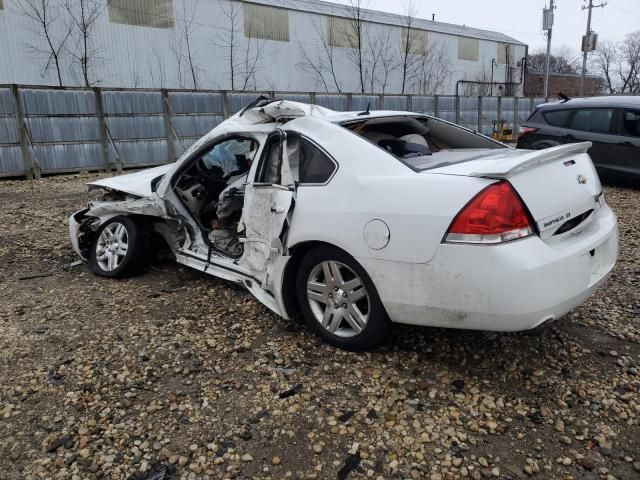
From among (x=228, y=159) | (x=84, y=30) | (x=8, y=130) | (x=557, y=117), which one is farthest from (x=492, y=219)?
(x=84, y=30)

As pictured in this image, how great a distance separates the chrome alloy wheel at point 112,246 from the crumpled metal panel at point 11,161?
29.6 ft

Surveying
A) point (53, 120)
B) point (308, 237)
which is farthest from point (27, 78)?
point (308, 237)

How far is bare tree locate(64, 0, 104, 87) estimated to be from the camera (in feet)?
68.5

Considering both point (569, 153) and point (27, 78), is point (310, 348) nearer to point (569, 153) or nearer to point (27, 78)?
point (569, 153)

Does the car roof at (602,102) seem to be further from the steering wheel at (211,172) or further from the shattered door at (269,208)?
the shattered door at (269,208)

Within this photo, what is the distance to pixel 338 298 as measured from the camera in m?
3.08

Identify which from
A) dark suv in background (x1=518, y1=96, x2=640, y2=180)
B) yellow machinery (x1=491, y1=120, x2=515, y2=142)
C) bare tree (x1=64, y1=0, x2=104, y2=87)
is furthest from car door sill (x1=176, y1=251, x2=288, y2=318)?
bare tree (x1=64, y1=0, x2=104, y2=87)

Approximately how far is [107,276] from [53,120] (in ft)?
31.7

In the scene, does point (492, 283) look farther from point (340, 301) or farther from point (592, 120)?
point (592, 120)

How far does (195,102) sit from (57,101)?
11.9 feet

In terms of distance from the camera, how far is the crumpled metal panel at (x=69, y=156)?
41.0 ft

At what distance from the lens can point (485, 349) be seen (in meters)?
3.15

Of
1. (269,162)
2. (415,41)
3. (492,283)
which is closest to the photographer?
(492,283)

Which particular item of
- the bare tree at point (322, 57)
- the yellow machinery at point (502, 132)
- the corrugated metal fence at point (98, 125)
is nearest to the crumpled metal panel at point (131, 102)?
the corrugated metal fence at point (98, 125)
